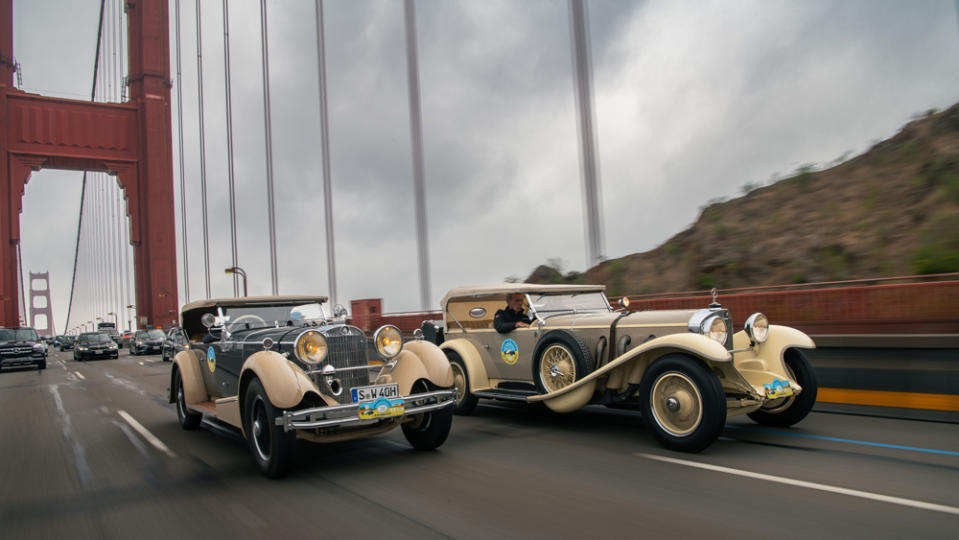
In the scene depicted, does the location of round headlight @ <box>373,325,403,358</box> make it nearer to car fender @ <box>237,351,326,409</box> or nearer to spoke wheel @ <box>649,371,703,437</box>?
car fender @ <box>237,351,326,409</box>

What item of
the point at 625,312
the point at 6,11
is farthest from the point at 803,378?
the point at 6,11

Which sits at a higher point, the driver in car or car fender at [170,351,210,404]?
the driver in car

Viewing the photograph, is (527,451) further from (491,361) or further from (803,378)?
(803,378)

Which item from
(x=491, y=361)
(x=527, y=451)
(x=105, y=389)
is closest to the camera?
(x=527, y=451)

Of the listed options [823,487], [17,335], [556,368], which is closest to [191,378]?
[556,368]

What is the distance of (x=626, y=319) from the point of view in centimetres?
598

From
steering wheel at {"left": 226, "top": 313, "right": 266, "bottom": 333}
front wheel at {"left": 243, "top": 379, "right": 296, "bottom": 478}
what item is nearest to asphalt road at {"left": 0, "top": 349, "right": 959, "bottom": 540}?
front wheel at {"left": 243, "top": 379, "right": 296, "bottom": 478}

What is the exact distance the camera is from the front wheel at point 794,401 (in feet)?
17.8

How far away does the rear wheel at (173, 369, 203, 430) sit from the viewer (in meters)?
6.86

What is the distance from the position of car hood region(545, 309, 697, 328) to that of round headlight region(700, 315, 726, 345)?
238 mm

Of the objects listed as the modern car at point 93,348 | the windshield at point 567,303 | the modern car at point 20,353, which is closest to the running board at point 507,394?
the windshield at point 567,303

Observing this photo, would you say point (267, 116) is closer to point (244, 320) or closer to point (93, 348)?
point (93, 348)

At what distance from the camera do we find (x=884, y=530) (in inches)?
122

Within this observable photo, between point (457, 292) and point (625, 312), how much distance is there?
2348mm
